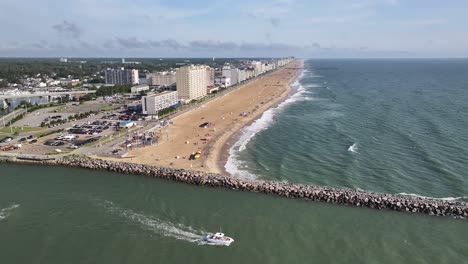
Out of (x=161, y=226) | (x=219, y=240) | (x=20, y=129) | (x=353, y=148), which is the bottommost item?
(x=161, y=226)

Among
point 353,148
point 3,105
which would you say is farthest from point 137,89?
point 353,148

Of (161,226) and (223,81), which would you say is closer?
(161,226)

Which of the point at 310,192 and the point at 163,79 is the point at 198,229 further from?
the point at 163,79

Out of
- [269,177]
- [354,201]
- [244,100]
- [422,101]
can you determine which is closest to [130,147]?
[269,177]

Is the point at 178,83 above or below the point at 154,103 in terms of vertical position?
above

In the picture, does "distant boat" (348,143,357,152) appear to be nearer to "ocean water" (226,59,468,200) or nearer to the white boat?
"ocean water" (226,59,468,200)

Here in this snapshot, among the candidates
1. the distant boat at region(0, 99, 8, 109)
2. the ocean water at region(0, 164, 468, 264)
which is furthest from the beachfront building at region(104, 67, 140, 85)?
the ocean water at region(0, 164, 468, 264)

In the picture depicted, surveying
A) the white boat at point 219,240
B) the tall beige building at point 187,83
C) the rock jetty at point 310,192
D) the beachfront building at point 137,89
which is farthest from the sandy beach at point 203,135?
the beachfront building at point 137,89
